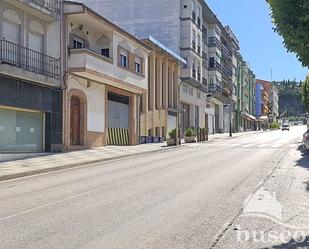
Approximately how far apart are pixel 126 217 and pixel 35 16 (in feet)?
63.0

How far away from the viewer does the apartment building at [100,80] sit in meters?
28.5

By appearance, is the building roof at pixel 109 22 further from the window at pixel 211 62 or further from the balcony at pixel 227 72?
the balcony at pixel 227 72

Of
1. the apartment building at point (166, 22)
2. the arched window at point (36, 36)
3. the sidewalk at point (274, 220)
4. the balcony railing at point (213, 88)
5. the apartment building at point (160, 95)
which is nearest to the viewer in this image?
the sidewalk at point (274, 220)

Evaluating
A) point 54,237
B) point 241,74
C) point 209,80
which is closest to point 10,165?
point 54,237

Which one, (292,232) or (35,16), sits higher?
(35,16)

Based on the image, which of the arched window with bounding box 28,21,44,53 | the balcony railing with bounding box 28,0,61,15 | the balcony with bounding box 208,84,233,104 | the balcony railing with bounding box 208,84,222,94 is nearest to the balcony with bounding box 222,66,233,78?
the balcony with bounding box 208,84,233,104

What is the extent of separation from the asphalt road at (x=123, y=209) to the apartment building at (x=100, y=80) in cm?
1298

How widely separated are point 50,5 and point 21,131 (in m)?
7.11

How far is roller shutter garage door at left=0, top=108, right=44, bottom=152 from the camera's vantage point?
23.5 m

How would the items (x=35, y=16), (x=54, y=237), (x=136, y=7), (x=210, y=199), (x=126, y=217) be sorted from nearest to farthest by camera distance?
(x=54, y=237) → (x=126, y=217) → (x=210, y=199) → (x=35, y=16) → (x=136, y=7)

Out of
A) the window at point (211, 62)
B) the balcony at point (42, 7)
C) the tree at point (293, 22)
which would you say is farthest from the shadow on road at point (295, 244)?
the window at point (211, 62)

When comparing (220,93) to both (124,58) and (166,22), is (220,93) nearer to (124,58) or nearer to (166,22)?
(166,22)

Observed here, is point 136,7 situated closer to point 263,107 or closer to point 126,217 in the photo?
point 126,217

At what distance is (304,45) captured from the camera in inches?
381
